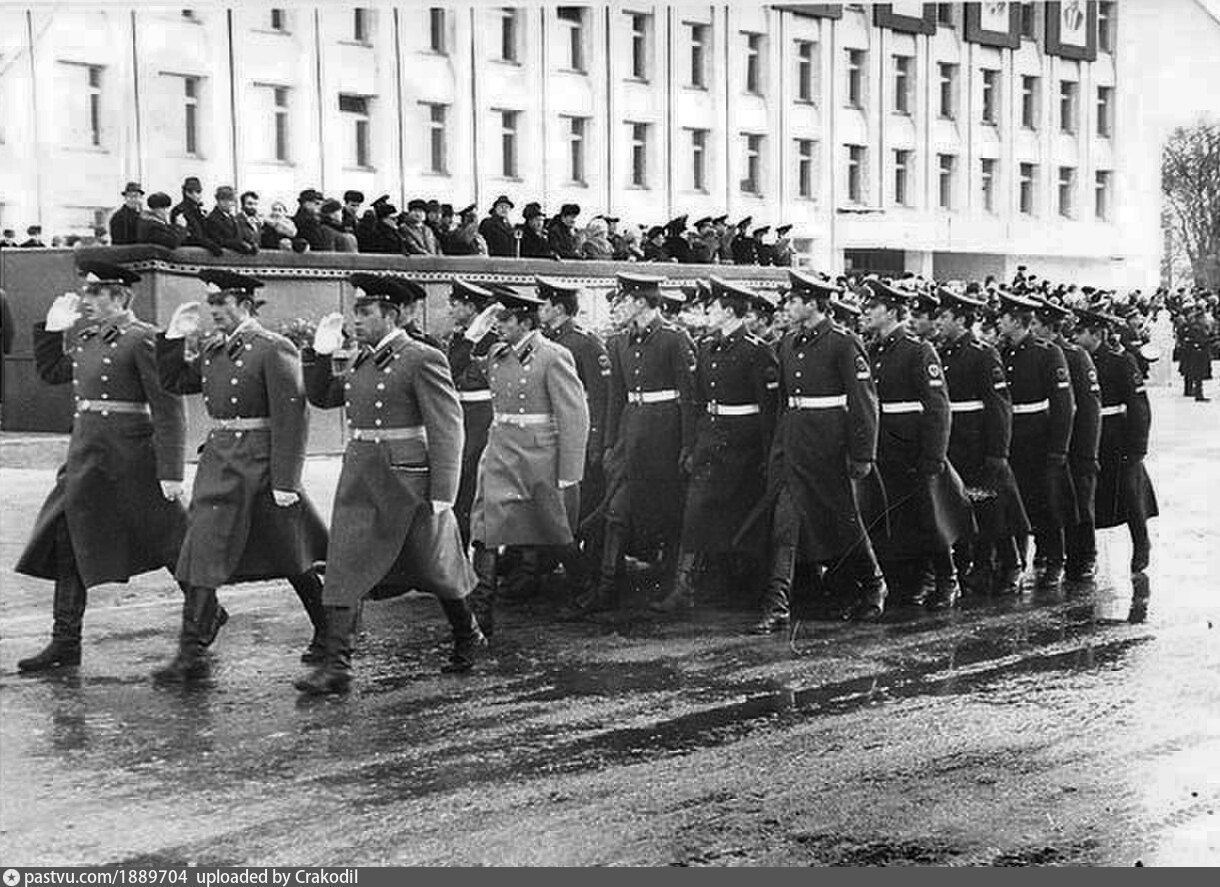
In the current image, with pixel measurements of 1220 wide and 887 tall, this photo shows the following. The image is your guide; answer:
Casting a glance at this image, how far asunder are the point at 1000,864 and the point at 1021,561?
6.61 m

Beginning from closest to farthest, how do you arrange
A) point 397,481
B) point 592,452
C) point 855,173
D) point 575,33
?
1. point 397,481
2. point 592,452
3. point 855,173
4. point 575,33

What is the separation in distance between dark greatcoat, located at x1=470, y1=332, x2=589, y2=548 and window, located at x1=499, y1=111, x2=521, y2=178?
1004 cm

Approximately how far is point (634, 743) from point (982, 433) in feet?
15.9

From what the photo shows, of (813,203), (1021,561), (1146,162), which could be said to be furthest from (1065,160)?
(1021,561)

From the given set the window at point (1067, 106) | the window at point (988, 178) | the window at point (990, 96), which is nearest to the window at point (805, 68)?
the window at point (990, 96)

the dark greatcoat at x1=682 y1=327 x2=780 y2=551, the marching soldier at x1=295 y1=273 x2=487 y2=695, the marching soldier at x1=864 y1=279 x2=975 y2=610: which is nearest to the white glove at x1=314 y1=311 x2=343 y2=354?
the marching soldier at x1=295 y1=273 x2=487 y2=695

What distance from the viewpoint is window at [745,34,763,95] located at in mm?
12445

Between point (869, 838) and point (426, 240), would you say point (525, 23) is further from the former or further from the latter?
point (869, 838)

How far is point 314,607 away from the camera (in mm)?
8906

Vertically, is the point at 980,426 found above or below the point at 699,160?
below

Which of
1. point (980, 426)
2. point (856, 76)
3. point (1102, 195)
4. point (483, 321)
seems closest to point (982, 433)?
point (980, 426)

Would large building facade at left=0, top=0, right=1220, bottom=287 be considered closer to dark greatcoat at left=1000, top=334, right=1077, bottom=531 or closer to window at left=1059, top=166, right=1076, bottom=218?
window at left=1059, top=166, right=1076, bottom=218

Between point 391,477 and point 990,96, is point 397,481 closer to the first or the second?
point 391,477

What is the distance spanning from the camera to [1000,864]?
220 inches
